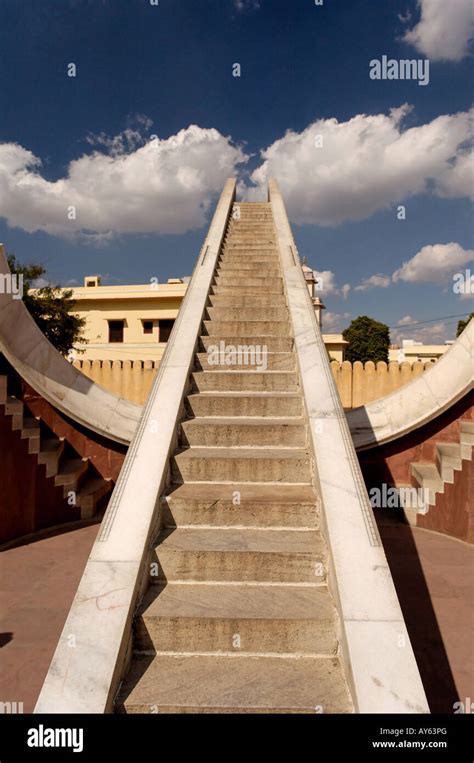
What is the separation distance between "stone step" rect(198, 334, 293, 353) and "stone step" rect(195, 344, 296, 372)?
0.17 m

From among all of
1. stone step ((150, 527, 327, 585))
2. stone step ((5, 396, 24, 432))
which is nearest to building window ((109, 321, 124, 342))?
stone step ((5, 396, 24, 432))

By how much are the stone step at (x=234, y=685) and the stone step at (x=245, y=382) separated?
2.64 meters

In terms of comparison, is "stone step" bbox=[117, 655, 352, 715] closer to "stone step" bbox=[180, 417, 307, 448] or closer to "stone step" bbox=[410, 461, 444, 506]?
"stone step" bbox=[180, 417, 307, 448]

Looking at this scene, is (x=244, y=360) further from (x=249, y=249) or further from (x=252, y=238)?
(x=252, y=238)

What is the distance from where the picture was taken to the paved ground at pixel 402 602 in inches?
111

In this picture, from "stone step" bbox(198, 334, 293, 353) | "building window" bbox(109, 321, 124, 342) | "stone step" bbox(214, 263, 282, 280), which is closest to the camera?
"stone step" bbox(198, 334, 293, 353)

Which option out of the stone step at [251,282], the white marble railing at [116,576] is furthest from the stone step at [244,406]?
the stone step at [251,282]

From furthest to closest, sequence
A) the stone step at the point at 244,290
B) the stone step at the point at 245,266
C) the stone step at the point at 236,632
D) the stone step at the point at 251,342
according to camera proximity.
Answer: the stone step at the point at 245,266, the stone step at the point at 244,290, the stone step at the point at 251,342, the stone step at the point at 236,632

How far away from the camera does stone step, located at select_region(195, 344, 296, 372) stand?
4.89m

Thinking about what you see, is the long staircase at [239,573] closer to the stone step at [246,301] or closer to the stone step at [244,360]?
the stone step at [244,360]

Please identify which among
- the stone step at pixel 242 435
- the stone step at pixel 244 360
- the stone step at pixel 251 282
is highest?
the stone step at pixel 251 282

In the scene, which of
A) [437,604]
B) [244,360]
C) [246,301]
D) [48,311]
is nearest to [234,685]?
[437,604]

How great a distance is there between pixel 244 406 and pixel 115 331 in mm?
25810
